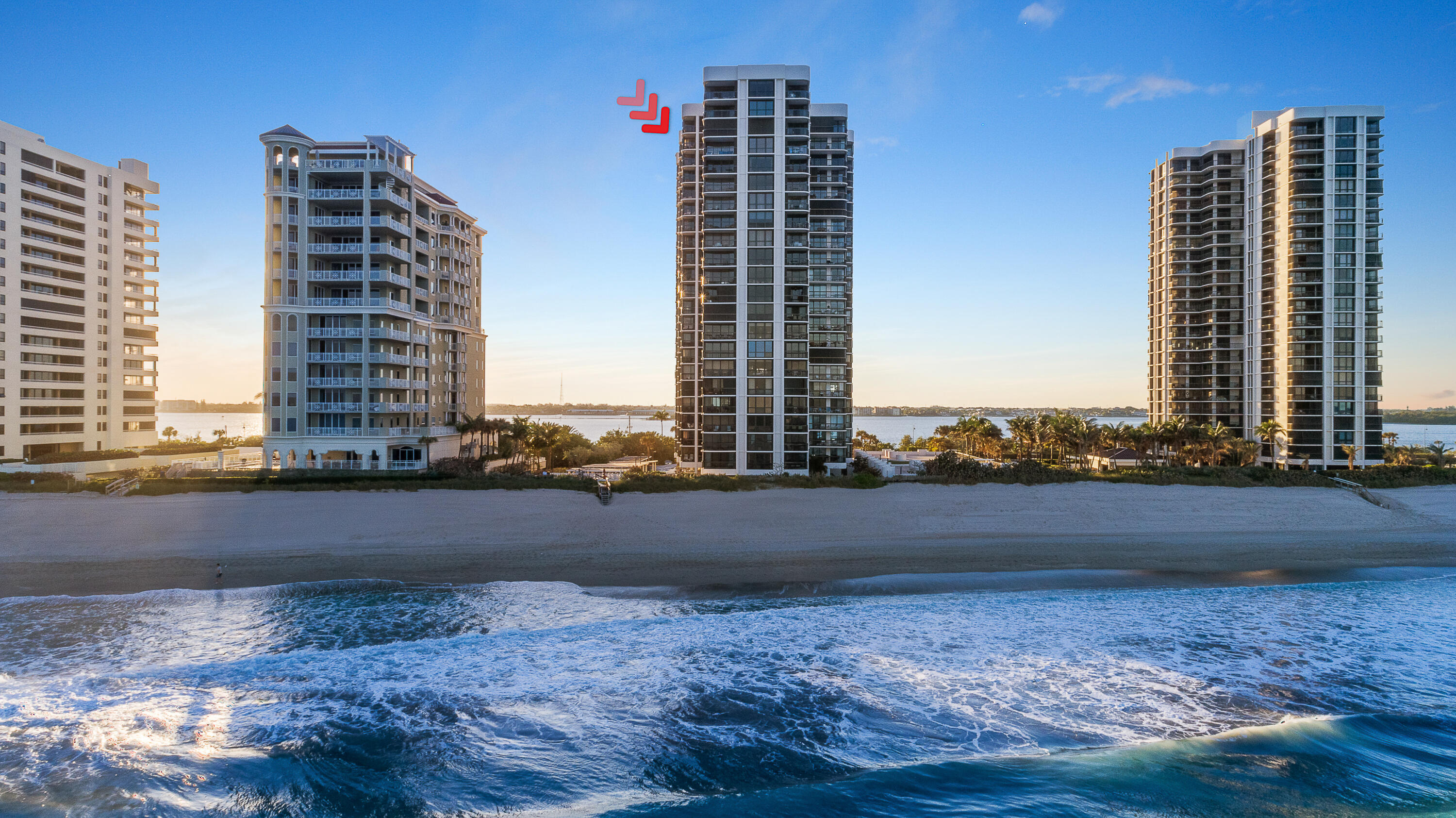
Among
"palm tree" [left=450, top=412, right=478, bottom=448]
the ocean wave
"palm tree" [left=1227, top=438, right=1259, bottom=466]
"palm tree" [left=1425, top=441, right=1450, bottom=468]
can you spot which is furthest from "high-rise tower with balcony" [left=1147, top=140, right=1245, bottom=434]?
"palm tree" [left=450, top=412, right=478, bottom=448]

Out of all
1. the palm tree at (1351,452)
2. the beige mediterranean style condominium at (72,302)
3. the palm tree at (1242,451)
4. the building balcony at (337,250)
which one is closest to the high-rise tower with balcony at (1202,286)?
the palm tree at (1351,452)

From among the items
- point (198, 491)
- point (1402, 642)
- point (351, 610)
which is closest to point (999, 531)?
point (1402, 642)

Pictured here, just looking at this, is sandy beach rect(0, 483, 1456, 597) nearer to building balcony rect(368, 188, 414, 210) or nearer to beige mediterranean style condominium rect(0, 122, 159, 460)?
building balcony rect(368, 188, 414, 210)

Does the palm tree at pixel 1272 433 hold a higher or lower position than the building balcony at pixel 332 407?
lower

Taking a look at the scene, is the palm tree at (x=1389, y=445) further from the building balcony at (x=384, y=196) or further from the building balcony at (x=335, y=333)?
the building balcony at (x=335, y=333)

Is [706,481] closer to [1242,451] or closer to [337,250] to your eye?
A: [337,250]

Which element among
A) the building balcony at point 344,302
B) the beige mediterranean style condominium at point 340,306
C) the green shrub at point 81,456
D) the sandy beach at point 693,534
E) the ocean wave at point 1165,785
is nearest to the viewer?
the ocean wave at point 1165,785
